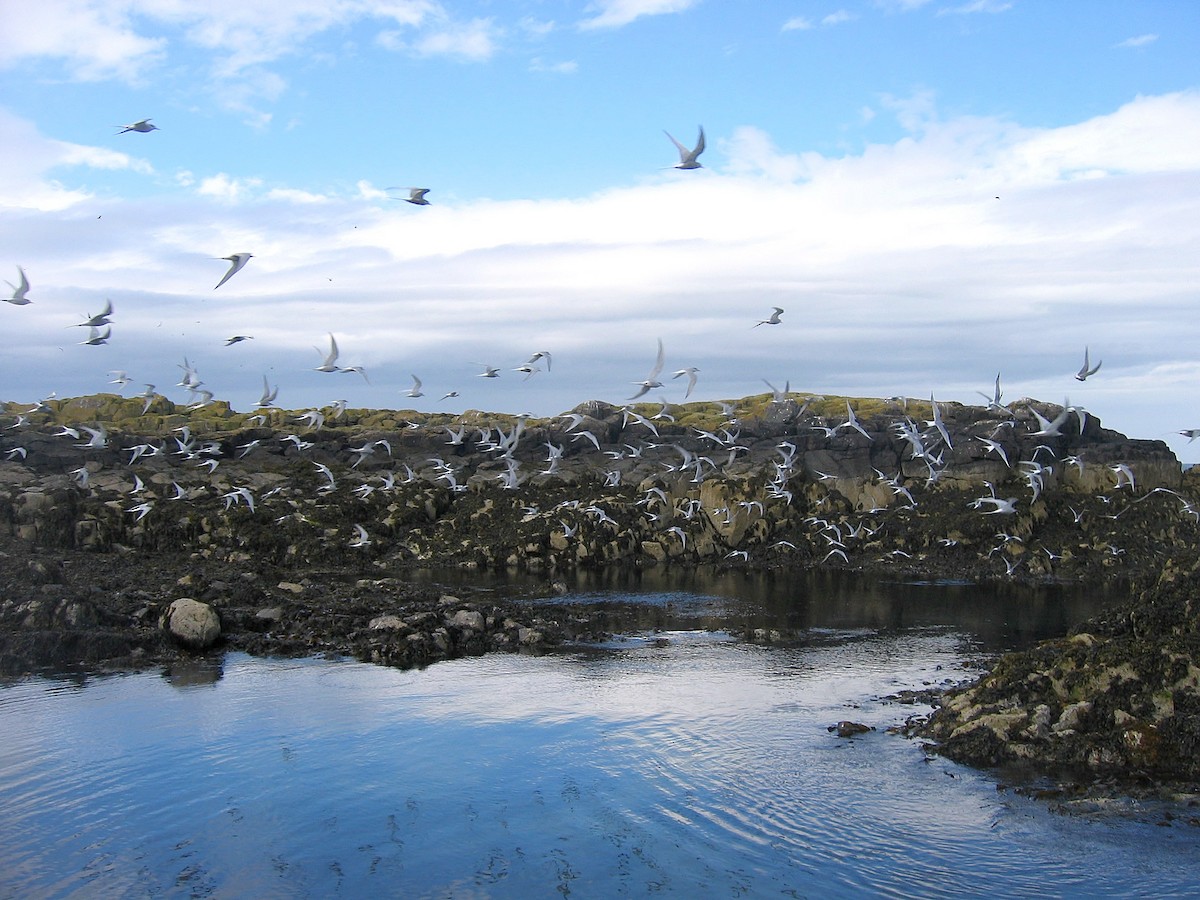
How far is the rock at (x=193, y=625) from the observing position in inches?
1140

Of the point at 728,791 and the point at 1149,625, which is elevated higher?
the point at 1149,625

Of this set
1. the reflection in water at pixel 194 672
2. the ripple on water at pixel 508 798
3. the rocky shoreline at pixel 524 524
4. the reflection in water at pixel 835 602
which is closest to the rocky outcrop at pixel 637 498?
the rocky shoreline at pixel 524 524

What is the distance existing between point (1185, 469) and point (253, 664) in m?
58.5

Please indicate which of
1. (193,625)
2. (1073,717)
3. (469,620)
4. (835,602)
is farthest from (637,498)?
(1073,717)

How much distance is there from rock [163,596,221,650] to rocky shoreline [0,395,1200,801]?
6cm

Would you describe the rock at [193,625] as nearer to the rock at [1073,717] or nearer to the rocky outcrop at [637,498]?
the rocky outcrop at [637,498]

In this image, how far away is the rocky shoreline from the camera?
29.0 meters

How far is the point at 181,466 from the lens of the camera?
59.7 m

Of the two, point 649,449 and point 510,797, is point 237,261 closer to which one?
point 510,797

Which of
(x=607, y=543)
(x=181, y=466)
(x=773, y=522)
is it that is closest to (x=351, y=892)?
(x=607, y=543)

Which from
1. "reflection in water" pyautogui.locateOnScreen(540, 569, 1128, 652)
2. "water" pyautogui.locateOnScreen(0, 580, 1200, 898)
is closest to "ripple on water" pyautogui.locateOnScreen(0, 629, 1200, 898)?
"water" pyautogui.locateOnScreen(0, 580, 1200, 898)

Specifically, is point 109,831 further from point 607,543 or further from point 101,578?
point 607,543

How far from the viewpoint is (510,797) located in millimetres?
18750

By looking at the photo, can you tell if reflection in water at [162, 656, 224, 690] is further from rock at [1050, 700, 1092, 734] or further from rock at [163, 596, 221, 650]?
rock at [1050, 700, 1092, 734]
